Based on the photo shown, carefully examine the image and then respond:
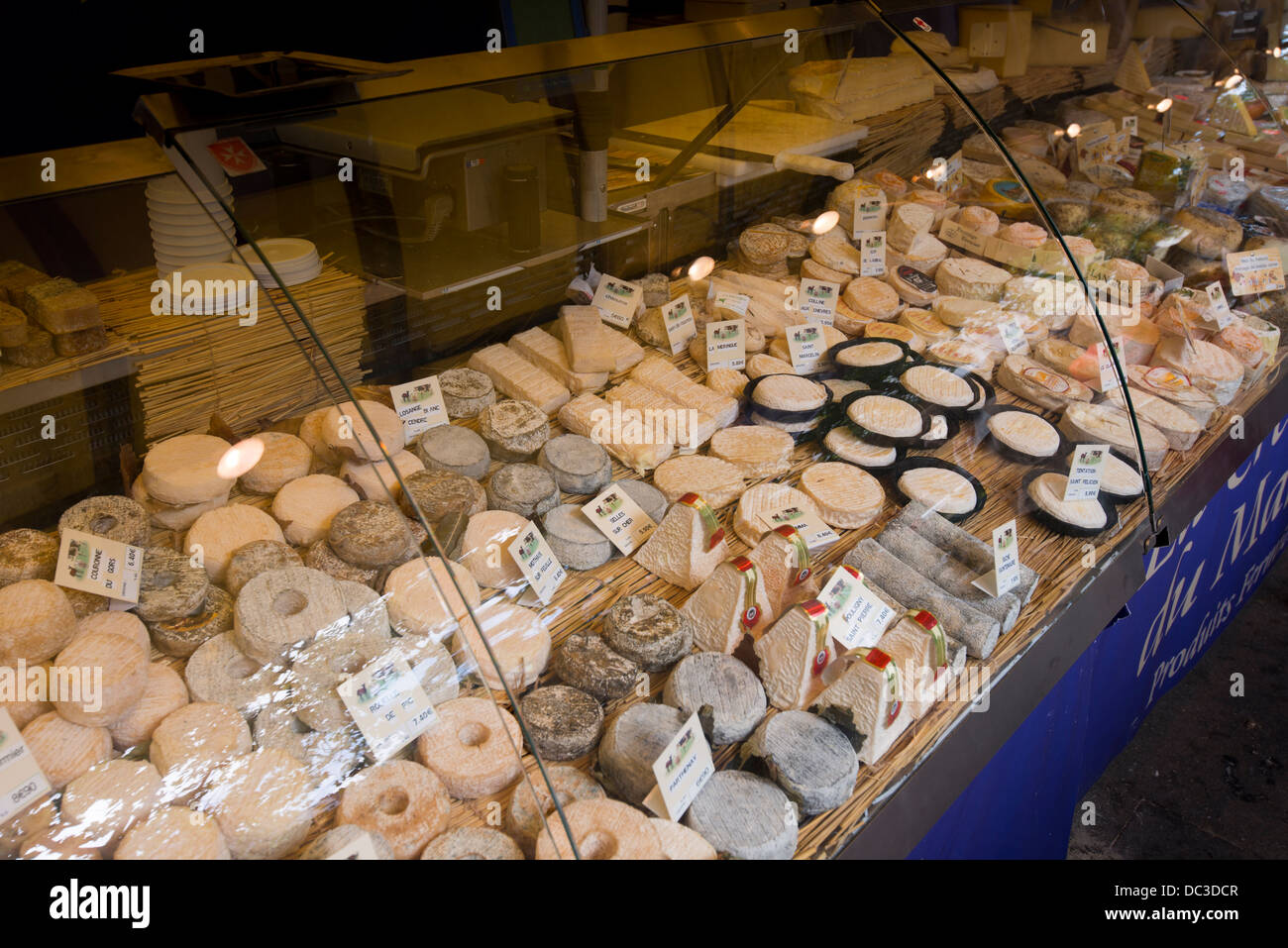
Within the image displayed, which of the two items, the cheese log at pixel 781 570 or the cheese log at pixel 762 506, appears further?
the cheese log at pixel 762 506

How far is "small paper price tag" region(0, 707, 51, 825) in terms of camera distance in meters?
1.33

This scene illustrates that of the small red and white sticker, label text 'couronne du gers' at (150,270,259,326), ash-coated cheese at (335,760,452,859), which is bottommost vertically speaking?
ash-coated cheese at (335,760,452,859)

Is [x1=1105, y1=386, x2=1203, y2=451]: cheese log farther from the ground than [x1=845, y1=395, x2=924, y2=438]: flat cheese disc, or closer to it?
closer to it

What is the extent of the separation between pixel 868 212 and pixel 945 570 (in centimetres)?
169

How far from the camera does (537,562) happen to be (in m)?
1.91

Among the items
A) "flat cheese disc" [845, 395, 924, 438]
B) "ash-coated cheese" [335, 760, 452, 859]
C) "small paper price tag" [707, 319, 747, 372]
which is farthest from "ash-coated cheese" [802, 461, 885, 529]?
"ash-coated cheese" [335, 760, 452, 859]

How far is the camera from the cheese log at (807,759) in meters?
1.61

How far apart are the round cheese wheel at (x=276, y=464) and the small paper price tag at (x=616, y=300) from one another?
110 centimetres

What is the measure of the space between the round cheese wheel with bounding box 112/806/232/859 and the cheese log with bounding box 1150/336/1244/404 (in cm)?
300

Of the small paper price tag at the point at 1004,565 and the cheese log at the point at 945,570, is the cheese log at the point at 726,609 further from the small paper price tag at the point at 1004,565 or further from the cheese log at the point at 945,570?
the small paper price tag at the point at 1004,565

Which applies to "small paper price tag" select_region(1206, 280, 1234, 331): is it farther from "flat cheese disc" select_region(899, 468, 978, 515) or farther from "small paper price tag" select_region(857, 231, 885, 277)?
"flat cheese disc" select_region(899, 468, 978, 515)


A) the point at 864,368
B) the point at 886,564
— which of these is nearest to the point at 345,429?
the point at 886,564

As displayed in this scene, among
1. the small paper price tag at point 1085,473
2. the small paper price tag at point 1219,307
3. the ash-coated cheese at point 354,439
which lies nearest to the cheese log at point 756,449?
the small paper price tag at point 1085,473
